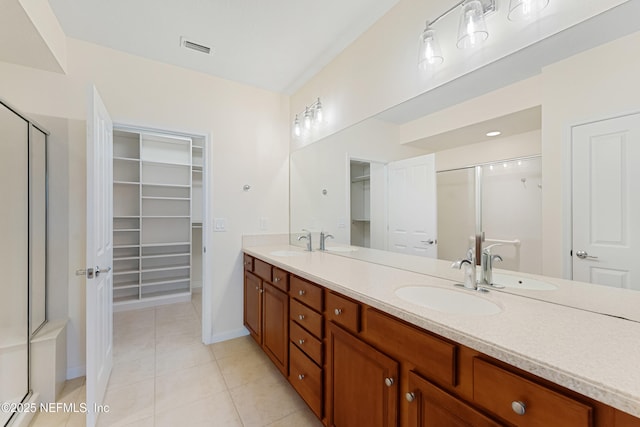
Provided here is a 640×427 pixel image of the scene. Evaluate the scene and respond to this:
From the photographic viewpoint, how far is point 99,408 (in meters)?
1.61

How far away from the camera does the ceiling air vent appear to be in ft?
6.84

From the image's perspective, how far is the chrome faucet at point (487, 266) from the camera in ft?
3.93

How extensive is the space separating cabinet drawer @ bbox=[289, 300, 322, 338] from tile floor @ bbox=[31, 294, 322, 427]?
553 millimetres

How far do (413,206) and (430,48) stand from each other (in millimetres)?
842

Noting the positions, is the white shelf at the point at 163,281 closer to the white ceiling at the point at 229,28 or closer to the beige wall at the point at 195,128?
the beige wall at the point at 195,128

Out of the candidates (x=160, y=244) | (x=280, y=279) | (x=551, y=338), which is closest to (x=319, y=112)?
(x=280, y=279)

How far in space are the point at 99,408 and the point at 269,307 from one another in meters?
1.11

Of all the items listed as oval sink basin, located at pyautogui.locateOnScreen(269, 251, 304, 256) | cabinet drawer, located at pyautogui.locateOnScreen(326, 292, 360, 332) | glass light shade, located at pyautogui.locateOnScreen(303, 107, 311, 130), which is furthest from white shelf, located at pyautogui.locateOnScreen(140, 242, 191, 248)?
cabinet drawer, located at pyautogui.locateOnScreen(326, 292, 360, 332)

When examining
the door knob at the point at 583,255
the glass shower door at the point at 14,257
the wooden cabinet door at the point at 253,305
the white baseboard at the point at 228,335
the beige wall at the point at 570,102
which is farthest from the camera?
the white baseboard at the point at 228,335

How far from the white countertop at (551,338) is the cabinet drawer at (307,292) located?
28 centimetres

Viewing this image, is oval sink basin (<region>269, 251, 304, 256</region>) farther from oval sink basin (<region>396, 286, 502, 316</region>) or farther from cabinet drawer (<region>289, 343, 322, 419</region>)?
oval sink basin (<region>396, 286, 502, 316</region>)

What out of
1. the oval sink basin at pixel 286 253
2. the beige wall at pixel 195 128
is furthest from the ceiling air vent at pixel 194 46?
the oval sink basin at pixel 286 253

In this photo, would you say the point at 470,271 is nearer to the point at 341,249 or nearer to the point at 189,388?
the point at 341,249

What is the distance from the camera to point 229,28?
76.2 inches
